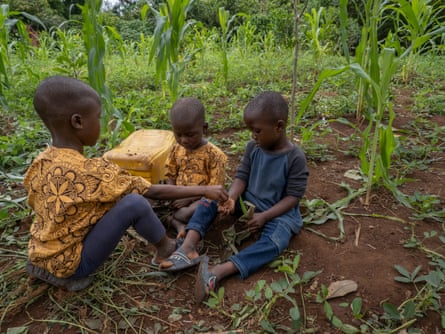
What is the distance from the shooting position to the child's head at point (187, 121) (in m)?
2.00

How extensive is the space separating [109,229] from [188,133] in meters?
0.76

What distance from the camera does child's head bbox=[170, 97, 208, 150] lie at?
200cm

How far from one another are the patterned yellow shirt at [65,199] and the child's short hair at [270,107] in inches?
29.8

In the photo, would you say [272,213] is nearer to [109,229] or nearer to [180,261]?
[180,261]

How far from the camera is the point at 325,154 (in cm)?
290

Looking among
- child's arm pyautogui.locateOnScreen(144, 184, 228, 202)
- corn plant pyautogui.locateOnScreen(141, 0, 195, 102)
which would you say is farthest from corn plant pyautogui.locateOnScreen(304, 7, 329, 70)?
child's arm pyautogui.locateOnScreen(144, 184, 228, 202)

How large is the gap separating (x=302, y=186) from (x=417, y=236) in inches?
26.8

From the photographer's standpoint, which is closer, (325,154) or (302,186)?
(302,186)

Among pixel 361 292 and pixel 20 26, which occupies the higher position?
pixel 20 26

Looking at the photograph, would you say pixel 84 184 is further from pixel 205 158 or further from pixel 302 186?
pixel 302 186

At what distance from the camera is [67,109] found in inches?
54.8

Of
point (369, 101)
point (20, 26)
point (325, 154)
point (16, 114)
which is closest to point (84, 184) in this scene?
point (369, 101)

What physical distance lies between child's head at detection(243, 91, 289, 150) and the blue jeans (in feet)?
1.49

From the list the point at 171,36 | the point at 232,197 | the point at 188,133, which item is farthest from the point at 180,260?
the point at 171,36
